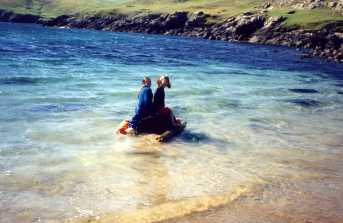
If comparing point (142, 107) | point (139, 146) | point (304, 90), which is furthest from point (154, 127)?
point (304, 90)

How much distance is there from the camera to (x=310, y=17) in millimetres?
123188

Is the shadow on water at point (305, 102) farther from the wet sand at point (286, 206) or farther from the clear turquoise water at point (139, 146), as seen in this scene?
the wet sand at point (286, 206)

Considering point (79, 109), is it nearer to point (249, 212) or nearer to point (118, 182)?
point (118, 182)

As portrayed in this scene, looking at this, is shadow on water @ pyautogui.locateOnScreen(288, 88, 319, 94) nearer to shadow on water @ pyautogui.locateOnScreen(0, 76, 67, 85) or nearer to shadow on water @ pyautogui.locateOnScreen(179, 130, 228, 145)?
shadow on water @ pyautogui.locateOnScreen(0, 76, 67, 85)

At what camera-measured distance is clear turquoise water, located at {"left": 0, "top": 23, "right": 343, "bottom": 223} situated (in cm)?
1302

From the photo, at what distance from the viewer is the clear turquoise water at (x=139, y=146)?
42.7ft

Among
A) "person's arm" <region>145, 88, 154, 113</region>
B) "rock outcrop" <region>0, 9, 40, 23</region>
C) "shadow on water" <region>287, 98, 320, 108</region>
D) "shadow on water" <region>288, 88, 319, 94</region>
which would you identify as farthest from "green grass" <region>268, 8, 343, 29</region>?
"rock outcrop" <region>0, 9, 40, 23</region>

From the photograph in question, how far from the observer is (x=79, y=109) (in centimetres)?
2472

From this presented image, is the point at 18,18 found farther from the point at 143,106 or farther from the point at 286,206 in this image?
the point at 286,206

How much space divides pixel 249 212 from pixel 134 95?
19485mm

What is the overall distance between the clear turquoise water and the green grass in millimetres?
82263

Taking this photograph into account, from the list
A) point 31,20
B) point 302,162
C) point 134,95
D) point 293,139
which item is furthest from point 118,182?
point 31,20

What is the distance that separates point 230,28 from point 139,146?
112177mm

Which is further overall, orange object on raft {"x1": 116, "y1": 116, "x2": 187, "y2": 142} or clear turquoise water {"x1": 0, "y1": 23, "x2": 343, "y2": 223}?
orange object on raft {"x1": 116, "y1": 116, "x2": 187, "y2": 142}
